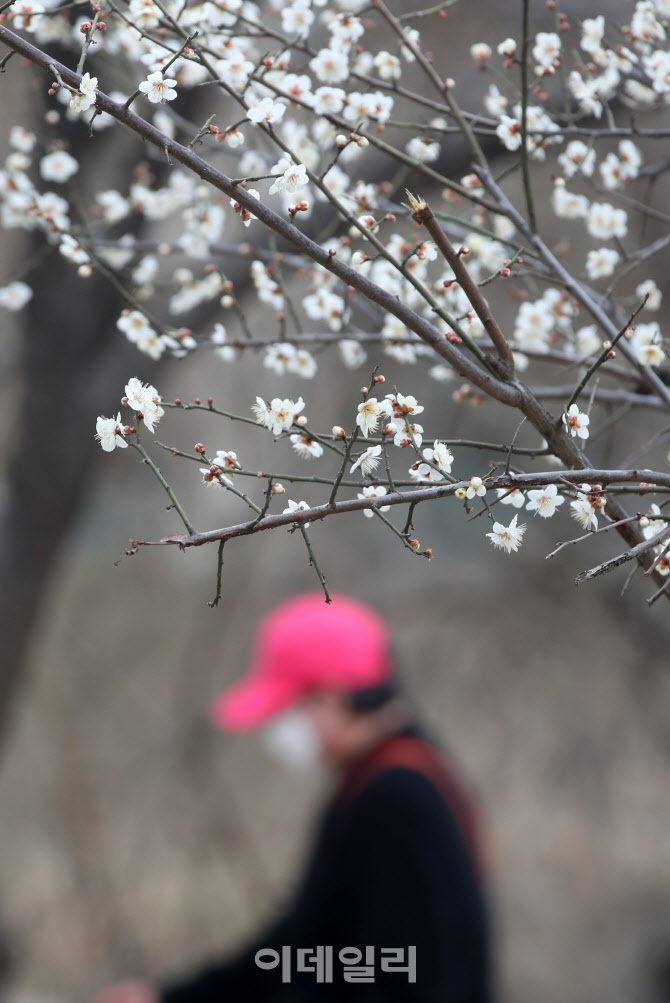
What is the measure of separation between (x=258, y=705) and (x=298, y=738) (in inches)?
4.9

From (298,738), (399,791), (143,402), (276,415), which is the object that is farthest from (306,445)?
Answer: (298,738)

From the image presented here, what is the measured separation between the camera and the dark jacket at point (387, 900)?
1.99 m

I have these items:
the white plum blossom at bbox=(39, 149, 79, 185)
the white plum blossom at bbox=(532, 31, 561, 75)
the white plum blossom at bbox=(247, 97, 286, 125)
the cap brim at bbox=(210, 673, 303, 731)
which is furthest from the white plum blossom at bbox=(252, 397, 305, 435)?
the cap brim at bbox=(210, 673, 303, 731)

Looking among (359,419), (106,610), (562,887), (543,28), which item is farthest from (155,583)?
(359,419)

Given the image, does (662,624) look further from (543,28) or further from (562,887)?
(543,28)

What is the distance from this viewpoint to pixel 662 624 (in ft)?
13.0

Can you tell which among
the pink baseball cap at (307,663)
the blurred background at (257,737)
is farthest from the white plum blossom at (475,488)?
the blurred background at (257,737)

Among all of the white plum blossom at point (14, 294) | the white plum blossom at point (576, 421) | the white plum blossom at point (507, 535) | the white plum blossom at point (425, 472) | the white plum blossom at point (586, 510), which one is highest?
the white plum blossom at point (14, 294)

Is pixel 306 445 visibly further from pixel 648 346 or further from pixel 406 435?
pixel 648 346

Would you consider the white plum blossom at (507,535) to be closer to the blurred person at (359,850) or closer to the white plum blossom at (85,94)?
the white plum blossom at (85,94)

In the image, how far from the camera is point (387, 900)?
2039mm

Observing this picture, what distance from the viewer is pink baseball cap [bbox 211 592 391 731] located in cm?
232

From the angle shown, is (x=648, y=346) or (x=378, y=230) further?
(x=378, y=230)

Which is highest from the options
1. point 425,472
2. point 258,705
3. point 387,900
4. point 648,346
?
point 648,346
